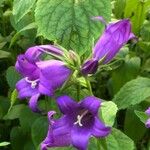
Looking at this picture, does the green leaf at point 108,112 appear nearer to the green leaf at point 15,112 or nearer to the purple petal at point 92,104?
the purple petal at point 92,104

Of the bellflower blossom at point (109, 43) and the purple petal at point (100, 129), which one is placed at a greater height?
the bellflower blossom at point (109, 43)

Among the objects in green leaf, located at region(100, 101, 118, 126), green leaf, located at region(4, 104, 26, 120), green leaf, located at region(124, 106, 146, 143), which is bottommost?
green leaf, located at region(4, 104, 26, 120)

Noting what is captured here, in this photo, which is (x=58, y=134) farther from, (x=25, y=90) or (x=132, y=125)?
(x=132, y=125)

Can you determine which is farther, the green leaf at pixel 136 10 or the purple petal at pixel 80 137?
the green leaf at pixel 136 10

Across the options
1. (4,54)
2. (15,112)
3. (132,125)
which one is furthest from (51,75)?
(4,54)

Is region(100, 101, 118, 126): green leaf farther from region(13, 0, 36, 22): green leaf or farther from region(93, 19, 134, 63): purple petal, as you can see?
region(13, 0, 36, 22): green leaf

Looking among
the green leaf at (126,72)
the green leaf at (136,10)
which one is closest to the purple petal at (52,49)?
the green leaf at (126,72)

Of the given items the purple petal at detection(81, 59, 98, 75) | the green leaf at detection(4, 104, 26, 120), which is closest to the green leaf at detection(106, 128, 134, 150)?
the purple petal at detection(81, 59, 98, 75)
